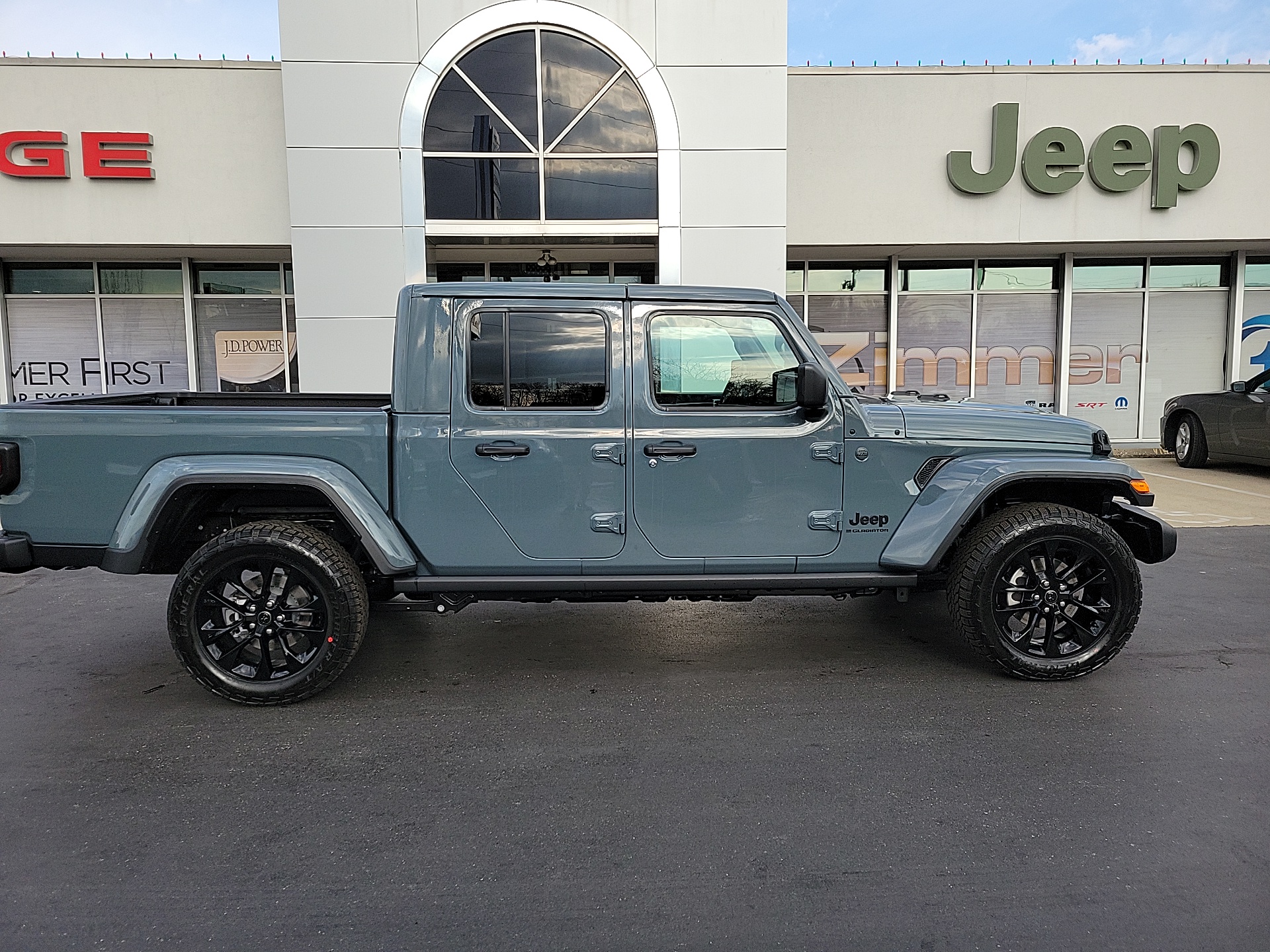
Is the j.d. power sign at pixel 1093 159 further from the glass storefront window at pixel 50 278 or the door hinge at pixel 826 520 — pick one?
the glass storefront window at pixel 50 278

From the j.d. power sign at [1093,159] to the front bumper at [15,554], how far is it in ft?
42.0

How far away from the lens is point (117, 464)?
12.5ft

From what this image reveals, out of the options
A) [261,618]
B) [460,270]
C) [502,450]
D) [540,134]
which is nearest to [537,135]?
[540,134]

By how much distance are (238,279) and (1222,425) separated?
15.4 meters

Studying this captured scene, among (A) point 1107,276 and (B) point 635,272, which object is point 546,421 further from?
(A) point 1107,276

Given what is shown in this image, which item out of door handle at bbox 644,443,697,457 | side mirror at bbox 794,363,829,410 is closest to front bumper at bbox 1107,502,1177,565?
side mirror at bbox 794,363,829,410

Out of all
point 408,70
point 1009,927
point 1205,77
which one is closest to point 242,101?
point 408,70

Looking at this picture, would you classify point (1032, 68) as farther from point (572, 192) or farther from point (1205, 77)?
point (572, 192)

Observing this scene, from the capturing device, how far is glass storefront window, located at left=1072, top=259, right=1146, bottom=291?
14.5 metres

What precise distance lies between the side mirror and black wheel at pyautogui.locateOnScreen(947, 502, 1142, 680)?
1126 mm

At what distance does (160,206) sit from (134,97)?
5.00 feet

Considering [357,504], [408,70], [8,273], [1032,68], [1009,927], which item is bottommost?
[1009,927]

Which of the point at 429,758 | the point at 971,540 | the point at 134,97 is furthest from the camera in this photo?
the point at 134,97

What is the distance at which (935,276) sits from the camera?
14.5 m
